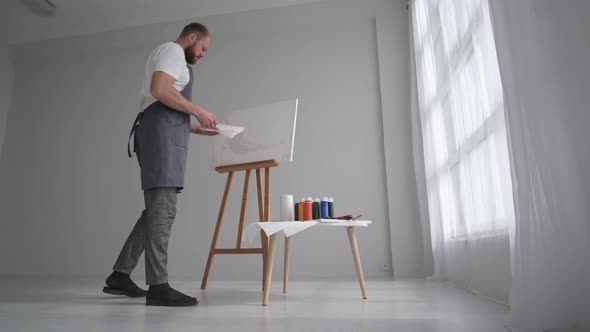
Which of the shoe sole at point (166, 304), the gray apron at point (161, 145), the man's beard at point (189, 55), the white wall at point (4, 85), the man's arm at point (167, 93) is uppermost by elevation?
the white wall at point (4, 85)

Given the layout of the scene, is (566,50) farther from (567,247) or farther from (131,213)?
(131,213)

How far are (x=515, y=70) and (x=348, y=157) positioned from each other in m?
2.88

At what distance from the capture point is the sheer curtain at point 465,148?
184 centimetres

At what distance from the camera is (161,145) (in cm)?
190

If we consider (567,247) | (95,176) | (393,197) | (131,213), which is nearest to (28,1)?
(95,176)

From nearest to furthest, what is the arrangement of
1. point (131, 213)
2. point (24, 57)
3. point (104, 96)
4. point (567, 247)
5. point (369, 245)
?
point (567, 247) < point (369, 245) < point (131, 213) < point (104, 96) < point (24, 57)

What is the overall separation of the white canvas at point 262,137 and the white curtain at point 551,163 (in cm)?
144

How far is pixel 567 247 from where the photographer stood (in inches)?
44.7

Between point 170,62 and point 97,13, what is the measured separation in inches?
146

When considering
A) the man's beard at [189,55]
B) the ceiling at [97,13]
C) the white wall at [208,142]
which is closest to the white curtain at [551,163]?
the man's beard at [189,55]

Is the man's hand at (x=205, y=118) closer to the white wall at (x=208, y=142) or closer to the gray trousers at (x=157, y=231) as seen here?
the gray trousers at (x=157, y=231)

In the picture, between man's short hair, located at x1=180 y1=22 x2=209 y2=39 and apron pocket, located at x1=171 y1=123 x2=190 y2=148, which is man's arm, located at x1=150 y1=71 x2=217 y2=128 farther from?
man's short hair, located at x1=180 y1=22 x2=209 y2=39

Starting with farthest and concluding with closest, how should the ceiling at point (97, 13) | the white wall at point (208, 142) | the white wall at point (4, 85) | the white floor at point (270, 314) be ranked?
the white wall at point (4, 85)
the ceiling at point (97, 13)
the white wall at point (208, 142)
the white floor at point (270, 314)

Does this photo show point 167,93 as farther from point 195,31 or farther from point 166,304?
point 166,304
